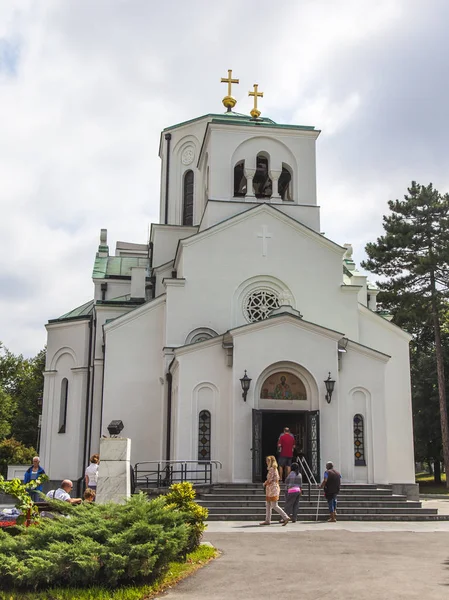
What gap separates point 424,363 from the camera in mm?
44094

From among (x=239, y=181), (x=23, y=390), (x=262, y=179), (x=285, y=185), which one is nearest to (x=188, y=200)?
(x=239, y=181)

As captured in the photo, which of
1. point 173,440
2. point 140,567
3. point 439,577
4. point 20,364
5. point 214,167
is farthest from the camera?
point 20,364

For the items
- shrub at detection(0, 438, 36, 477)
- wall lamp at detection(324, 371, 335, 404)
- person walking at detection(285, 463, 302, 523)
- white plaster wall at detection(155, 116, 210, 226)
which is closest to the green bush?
person walking at detection(285, 463, 302, 523)

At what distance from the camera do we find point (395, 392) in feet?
83.4

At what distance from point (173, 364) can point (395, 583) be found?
14.4m

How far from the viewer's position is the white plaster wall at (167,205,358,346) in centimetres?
2408

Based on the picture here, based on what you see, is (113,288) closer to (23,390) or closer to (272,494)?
(272,494)

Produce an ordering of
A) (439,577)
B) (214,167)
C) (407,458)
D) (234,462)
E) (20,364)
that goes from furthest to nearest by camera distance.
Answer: (20,364)
(214,167)
(407,458)
(234,462)
(439,577)

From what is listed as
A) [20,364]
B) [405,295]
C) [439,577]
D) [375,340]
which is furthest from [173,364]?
[20,364]

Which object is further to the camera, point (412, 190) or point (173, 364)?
point (412, 190)

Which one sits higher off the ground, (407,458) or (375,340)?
(375,340)

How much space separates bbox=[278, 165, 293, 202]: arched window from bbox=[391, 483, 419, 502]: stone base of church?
11.3 meters

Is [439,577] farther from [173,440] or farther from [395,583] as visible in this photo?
[173,440]

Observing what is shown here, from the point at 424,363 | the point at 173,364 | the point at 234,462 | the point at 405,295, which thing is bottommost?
the point at 234,462
